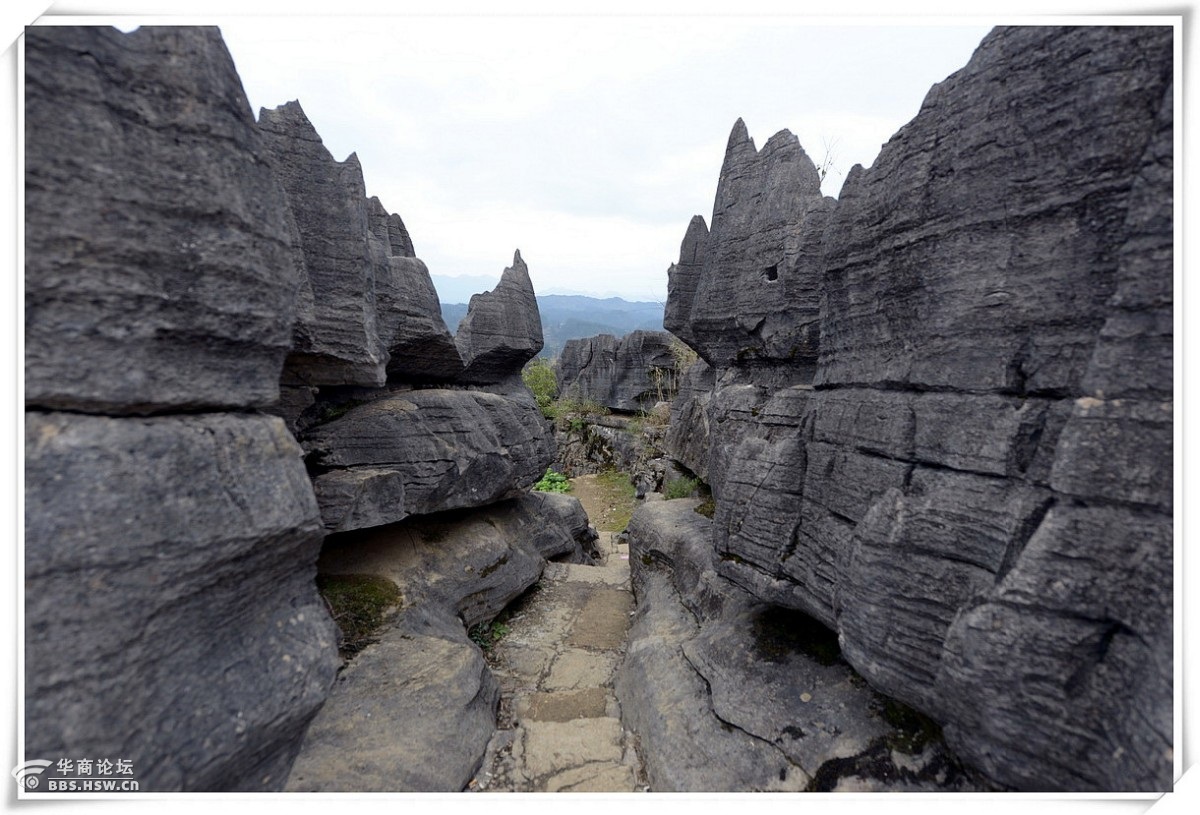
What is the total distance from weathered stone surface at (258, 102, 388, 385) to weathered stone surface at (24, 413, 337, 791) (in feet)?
8.42

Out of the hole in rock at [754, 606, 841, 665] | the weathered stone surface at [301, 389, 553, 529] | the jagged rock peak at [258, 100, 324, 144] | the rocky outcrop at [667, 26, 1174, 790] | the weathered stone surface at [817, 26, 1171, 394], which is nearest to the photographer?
the rocky outcrop at [667, 26, 1174, 790]

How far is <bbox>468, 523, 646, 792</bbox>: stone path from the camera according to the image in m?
4.72

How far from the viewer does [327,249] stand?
18.8ft

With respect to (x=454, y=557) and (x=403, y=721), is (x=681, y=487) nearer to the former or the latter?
(x=454, y=557)

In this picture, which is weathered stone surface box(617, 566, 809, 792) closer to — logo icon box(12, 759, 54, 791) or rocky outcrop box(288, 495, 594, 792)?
rocky outcrop box(288, 495, 594, 792)

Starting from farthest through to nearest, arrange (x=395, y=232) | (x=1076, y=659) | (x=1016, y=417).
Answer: (x=395, y=232) < (x=1016, y=417) < (x=1076, y=659)

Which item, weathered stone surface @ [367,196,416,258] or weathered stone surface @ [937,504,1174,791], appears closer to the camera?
weathered stone surface @ [937,504,1174,791]

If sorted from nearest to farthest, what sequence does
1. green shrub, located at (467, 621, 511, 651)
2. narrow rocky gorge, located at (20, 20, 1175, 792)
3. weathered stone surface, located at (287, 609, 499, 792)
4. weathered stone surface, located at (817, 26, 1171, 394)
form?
narrow rocky gorge, located at (20, 20, 1175, 792) → weathered stone surface, located at (817, 26, 1171, 394) → weathered stone surface, located at (287, 609, 499, 792) → green shrub, located at (467, 621, 511, 651)

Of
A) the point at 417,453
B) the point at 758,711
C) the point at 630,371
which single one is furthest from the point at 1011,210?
the point at 630,371

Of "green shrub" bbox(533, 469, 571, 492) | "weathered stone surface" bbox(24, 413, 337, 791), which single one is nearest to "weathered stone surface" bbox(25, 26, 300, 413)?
"weathered stone surface" bbox(24, 413, 337, 791)

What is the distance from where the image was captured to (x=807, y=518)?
492 cm

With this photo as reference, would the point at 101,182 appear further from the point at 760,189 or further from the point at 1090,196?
the point at 760,189

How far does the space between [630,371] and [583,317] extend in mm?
65759
